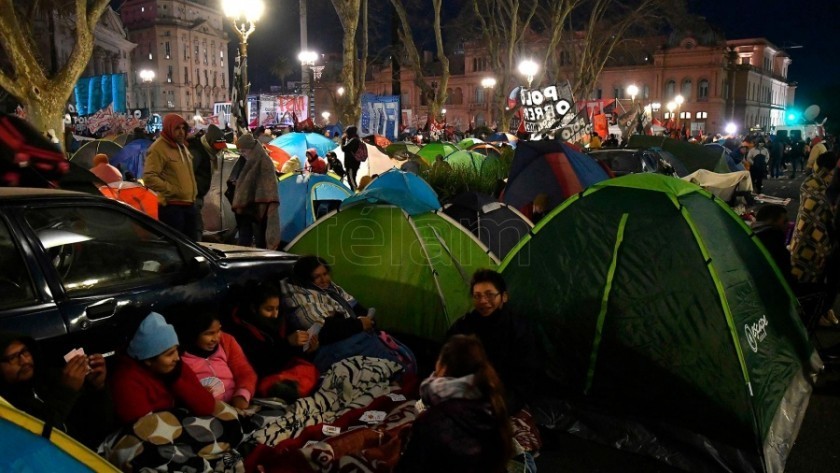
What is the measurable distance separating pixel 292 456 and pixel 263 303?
1.26 meters

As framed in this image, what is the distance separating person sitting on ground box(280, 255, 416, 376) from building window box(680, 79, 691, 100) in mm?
70264

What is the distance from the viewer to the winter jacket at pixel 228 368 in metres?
4.14

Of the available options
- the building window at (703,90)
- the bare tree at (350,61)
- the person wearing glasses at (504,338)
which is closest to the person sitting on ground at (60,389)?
the person wearing glasses at (504,338)

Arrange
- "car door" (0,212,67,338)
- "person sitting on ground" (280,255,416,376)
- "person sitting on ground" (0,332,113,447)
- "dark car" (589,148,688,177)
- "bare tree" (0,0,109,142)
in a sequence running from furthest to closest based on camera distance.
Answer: "dark car" (589,148,688,177) → "bare tree" (0,0,109,142) → "person sitting on ground" (280,255,416,376) → "car door" (0,212,67,338) → "person sitting on ground" (0,332,113,447)

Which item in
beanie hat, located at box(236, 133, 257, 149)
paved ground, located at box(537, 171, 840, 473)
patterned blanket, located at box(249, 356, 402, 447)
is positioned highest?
beanie hat, located at box(236, 133, 257, 149)

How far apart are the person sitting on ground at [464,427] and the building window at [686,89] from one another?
7225 cm

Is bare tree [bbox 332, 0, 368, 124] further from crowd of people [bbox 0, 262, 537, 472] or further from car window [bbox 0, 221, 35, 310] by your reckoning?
car window [bbox 0, 221, 35, 310]

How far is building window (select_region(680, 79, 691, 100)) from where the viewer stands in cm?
6812

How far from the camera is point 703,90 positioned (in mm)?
68375

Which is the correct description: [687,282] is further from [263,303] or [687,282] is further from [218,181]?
[218,181]

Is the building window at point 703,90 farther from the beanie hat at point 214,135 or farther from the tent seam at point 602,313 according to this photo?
the tent seam at point 602,313

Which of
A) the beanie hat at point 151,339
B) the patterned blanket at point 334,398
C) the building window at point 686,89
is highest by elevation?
the building window at point 686,89

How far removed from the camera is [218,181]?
1098 centimetres

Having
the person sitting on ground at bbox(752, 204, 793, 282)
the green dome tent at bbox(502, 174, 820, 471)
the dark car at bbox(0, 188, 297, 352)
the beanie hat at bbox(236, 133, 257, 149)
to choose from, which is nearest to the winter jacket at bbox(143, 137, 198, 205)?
the beanie hat at bbox(236, 133, 257, 149)
